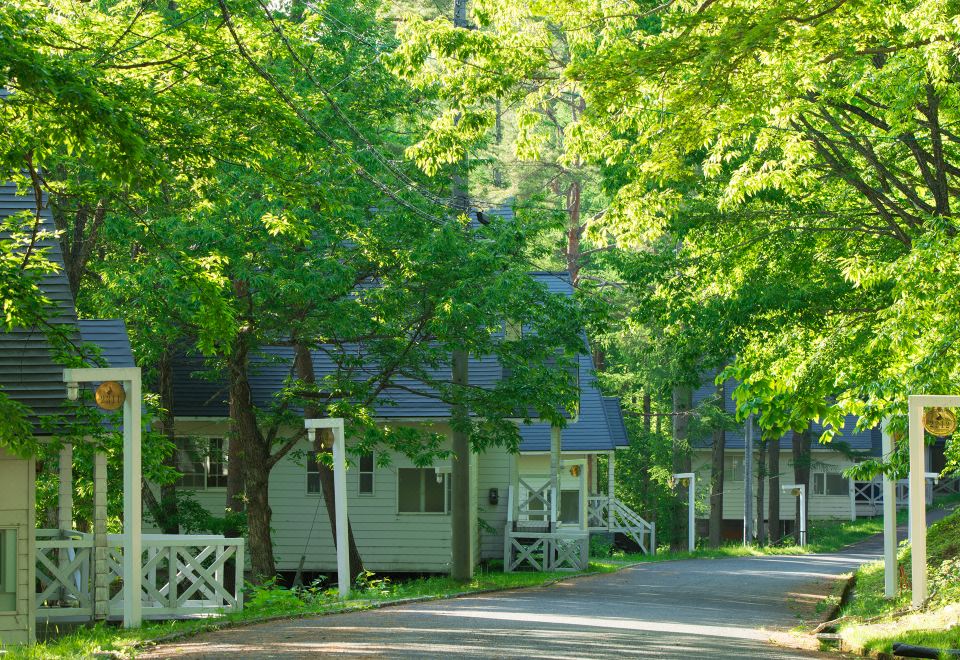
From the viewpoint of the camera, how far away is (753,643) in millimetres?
12156

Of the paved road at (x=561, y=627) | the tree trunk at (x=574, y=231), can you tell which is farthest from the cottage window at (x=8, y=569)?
the tree trunk at (x=574, y=231)

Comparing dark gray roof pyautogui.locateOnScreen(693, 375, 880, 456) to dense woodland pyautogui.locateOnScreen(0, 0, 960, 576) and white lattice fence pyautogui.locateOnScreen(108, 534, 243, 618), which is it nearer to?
dense woodland pyautogui.locateOnScreen(0, 0, 960, 576)

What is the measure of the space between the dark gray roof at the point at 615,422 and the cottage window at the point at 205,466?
45.8ft

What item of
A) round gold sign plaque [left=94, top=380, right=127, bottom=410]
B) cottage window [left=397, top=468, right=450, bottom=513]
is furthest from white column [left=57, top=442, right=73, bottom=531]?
cottage window [left=397, top=468, right=450, bottom=513]

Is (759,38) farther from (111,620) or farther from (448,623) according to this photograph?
(111,620)

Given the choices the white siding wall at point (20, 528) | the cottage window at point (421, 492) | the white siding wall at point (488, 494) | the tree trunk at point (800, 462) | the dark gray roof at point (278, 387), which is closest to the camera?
the white siding wall at point (20, 528)

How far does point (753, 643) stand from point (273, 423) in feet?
→ 37.0

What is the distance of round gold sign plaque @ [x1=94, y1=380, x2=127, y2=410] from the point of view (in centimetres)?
1213

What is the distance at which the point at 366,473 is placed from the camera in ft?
86.6

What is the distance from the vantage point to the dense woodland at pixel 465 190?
11.6m

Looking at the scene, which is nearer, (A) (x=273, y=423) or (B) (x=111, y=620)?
(B) (x=111, y=620)

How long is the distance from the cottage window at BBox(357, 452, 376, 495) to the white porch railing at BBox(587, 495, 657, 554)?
37.2ft

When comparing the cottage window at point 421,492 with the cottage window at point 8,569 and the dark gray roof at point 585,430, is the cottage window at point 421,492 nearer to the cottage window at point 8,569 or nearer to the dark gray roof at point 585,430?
the dark gray roof at point 585,430

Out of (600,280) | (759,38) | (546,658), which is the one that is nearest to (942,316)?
(759,38)
